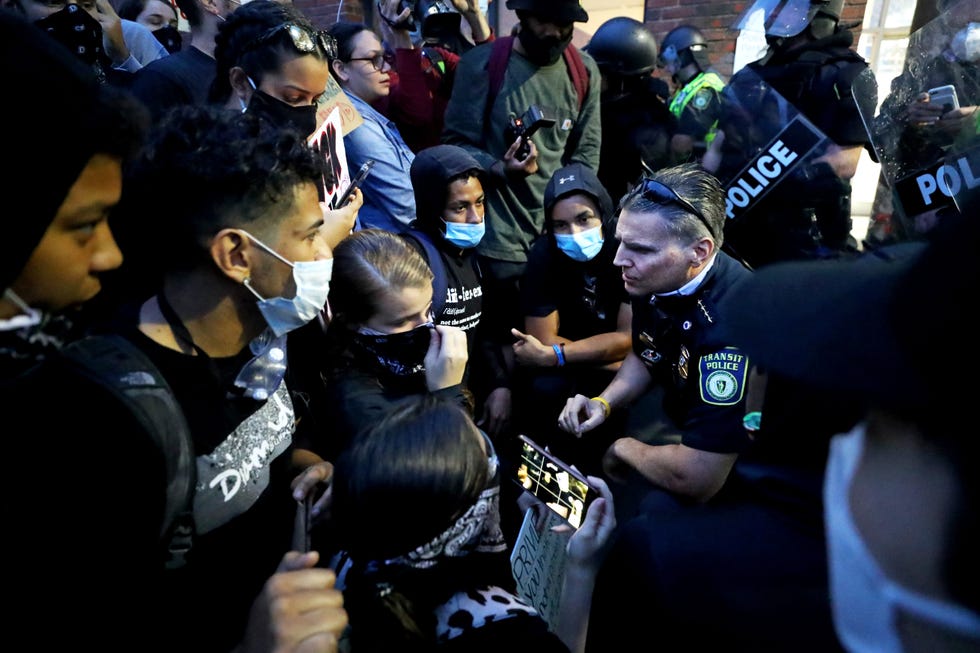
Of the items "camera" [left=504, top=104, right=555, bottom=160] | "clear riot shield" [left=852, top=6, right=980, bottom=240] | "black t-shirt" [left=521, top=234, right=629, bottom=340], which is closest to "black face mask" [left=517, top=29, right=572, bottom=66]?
"camera" [left=504, top=104, right=555, bottom=160]

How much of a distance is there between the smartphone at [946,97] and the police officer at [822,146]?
0.40 m

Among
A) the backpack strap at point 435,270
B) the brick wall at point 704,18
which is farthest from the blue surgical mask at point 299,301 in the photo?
the brick wall at point 704,18

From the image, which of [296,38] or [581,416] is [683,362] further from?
[296,38]

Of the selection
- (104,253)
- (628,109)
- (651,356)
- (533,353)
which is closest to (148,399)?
(104,253)

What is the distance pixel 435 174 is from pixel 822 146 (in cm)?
204

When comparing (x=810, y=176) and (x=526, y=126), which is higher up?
(x=526, y=126)

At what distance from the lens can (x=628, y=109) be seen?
15.8ft

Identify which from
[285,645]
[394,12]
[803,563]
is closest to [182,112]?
[285,645]

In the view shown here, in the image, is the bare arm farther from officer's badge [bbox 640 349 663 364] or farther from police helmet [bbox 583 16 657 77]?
police helmet [bbox 583 16 657 77]

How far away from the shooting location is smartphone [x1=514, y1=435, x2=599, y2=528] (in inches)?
58.4

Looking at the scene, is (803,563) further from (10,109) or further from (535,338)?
(535,338)

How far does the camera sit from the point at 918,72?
2672mm

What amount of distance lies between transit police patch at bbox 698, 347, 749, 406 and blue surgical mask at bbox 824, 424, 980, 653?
A: 3.67ft

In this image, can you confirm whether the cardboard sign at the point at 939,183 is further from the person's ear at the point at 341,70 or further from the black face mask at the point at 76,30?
the black face mask at the point at 76,30
